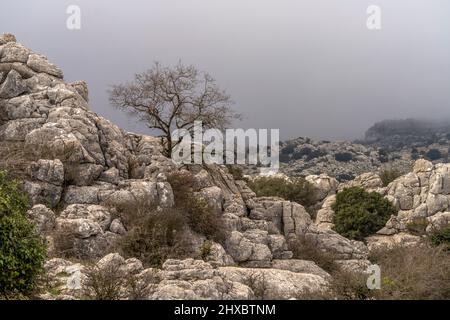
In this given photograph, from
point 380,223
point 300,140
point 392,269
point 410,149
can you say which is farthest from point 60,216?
point 410,149

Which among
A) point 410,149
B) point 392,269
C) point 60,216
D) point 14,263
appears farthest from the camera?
point 410,149

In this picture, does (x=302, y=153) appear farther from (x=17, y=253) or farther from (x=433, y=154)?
(x=17, y=253)

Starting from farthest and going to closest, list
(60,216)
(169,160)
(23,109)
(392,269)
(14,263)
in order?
(169,160)
(23,109)
(60,216)
(392,269)
(14,263)

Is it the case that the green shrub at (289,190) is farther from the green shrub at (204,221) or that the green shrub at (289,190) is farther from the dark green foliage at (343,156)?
the dark green foliage at (343,156)

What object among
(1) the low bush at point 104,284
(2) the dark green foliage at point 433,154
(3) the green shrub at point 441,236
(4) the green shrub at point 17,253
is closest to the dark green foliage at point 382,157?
(2) the dark green foliage at point 433,154

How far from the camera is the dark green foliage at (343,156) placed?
5709 inches

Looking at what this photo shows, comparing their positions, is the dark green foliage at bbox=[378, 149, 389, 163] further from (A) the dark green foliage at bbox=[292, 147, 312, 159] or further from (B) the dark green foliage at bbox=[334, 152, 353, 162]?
(A) the dark green foliage at bbox=[292, 147, 312, 159]

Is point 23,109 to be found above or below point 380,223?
above

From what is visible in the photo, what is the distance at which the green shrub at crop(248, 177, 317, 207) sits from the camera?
61.0m

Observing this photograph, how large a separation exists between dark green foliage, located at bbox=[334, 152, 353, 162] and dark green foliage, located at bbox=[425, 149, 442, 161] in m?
32.0

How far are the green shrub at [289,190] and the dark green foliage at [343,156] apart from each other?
271ft
